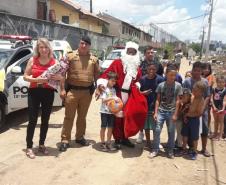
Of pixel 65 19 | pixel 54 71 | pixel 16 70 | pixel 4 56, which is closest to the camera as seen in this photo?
pixel 54 71

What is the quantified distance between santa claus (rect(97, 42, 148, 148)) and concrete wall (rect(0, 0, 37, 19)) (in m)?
17.9

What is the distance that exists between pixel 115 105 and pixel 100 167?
1.17 m

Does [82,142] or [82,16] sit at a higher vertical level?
[82,16]

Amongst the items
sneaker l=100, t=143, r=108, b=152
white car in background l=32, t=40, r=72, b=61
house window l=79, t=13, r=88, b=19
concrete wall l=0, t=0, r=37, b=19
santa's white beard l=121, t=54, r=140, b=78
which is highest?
house window l=79, t=13, r=88, b=19

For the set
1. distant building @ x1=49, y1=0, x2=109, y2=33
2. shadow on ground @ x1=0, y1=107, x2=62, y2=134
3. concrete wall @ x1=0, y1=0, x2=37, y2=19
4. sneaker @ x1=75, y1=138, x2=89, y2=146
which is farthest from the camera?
distant building @ x1=49, y1=0, x2=109, y2=33

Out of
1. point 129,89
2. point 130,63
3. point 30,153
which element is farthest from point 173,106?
point 30,153

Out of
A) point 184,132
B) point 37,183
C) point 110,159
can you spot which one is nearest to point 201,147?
point 184,132

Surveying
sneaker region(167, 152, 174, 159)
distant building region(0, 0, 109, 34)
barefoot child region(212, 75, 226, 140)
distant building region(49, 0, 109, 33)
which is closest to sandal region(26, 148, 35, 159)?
sneaker region(167, 152, 174, 159)

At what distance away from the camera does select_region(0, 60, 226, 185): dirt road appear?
5.52 metres

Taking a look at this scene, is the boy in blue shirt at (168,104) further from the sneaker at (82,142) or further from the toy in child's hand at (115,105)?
the sneaker at (82,142)

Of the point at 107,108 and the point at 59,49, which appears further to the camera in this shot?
the point at 59,49

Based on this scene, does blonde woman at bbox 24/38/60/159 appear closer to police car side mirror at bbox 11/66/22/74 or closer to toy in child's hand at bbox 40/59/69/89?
toy in child's hand at bbox 40/59/69/89

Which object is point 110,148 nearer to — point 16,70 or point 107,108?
point 107,108

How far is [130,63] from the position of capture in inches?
268
